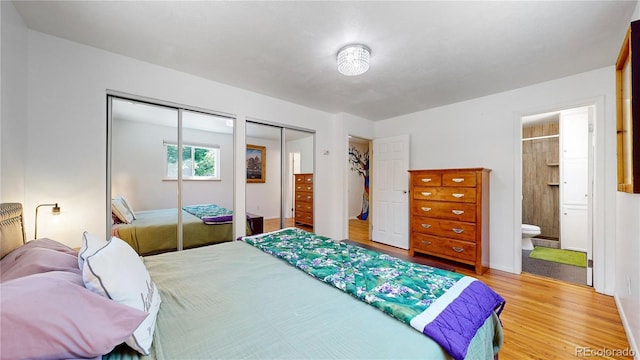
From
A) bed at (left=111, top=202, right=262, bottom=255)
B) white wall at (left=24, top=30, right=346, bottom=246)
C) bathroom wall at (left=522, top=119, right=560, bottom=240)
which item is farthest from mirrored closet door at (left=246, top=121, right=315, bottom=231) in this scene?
bathroom wall at (left=522, top=119, right=560, bottom=240)

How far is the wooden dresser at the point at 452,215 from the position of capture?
3.06m

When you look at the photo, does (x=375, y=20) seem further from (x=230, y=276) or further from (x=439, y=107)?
(x=439, y=107)

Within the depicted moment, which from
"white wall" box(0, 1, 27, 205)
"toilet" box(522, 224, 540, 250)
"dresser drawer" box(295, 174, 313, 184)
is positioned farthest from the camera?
"dresser drawer" box(295, 174, 313, 184)

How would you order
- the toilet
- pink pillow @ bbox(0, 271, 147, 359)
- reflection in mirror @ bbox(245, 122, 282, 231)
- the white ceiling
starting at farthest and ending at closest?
1. the toilet
2. reflection in mirror @ bbox(245, 122, 282, 231)
3. the white ceiling
4. pink pillow @ bbox(0, 271, 147, 359)

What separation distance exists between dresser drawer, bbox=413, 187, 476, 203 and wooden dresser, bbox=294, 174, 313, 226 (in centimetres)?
166

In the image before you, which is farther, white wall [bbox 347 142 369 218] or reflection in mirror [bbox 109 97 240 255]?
white wall [bbox 347 142 369 218]

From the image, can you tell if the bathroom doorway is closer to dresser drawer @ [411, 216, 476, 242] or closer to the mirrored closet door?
dresser drawer @ [411, 216, 476, 242]

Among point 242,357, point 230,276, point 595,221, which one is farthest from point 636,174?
point 230,276

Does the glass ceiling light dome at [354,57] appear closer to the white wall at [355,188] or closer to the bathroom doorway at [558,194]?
the bathroom doorway at [558,194]

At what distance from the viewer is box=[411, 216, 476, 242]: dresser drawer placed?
3115 millimetres

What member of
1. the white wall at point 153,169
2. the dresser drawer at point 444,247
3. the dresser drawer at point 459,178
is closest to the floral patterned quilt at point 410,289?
the white wall at point 153,169

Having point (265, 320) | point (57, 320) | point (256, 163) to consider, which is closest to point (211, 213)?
point (256, 163)

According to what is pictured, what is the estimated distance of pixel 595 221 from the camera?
8.54ft
